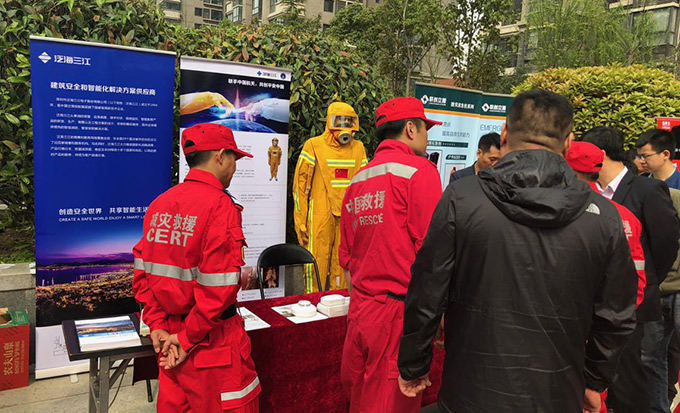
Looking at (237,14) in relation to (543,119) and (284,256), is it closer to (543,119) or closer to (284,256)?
(284,256)

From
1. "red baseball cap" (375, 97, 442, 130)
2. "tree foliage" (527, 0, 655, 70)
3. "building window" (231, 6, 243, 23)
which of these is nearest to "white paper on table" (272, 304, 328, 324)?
"red baseball cap" (375, 97, 442, 130)

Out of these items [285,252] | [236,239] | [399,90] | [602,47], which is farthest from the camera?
[399,90]

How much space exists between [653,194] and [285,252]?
257 cm

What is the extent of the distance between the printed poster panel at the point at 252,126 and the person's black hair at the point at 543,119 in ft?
9.99

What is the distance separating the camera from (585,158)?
102 inches

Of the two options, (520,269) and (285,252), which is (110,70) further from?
(520,269)

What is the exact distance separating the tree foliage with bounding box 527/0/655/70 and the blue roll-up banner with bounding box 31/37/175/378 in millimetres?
16740

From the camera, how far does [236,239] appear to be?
2072 millimetres

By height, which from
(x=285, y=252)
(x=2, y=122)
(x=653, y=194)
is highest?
(x=2, y=122)

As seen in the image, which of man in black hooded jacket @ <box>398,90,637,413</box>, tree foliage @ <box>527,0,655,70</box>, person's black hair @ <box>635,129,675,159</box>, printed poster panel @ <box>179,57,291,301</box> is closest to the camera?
man in black hooded jacket @ <box>398,90,637,413</box>

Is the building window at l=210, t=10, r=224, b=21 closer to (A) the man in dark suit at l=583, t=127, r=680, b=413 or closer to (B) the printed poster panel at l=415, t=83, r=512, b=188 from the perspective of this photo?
(B) the printed poster panel at l=415, t=83, r=512, b=188

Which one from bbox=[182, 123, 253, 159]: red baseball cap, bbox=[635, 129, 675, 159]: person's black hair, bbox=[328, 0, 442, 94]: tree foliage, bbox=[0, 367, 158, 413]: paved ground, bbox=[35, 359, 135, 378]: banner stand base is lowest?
bbox=[0, 367, 158, 413]: paved ground

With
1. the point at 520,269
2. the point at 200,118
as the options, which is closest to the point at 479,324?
the point at 520,269

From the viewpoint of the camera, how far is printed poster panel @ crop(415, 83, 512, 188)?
5259 mm
